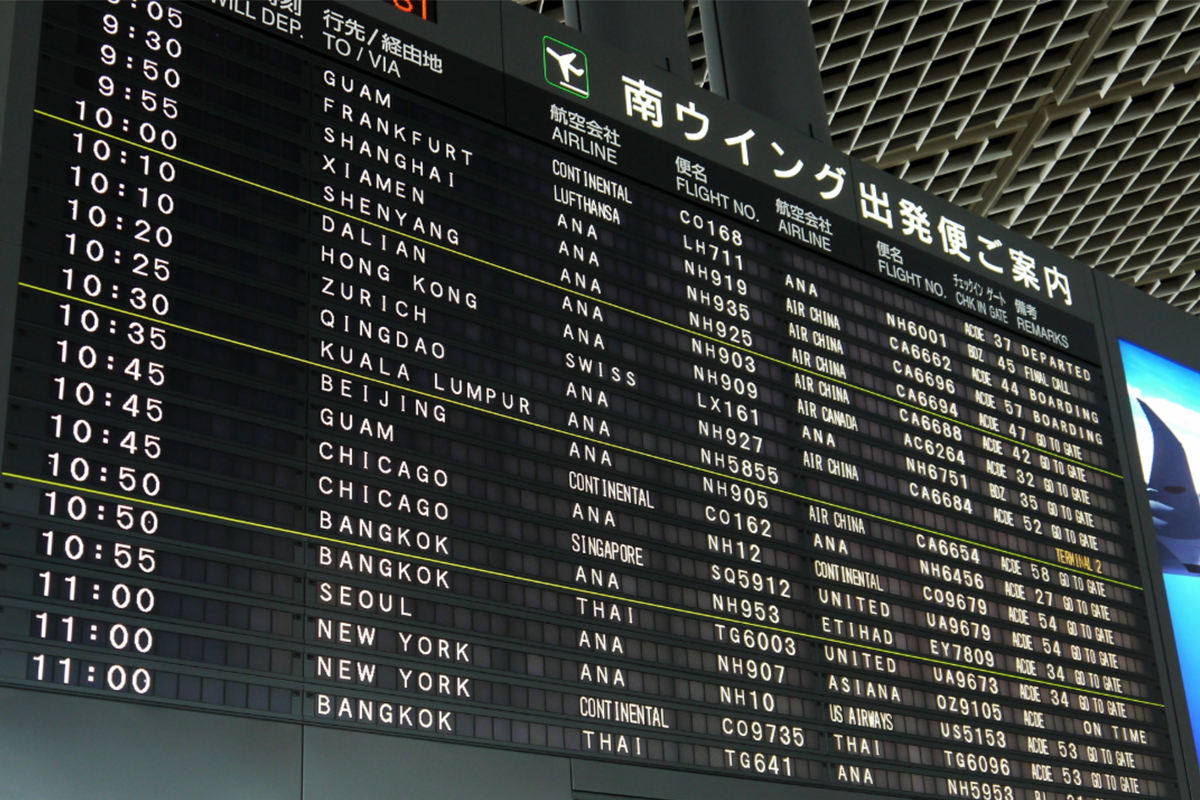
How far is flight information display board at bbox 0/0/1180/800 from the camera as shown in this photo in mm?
5414

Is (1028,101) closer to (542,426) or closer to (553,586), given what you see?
(542,426)

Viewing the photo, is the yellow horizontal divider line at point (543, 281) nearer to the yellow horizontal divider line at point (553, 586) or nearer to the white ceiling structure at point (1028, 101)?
the yellow horizontal divider line at point (553, 586)

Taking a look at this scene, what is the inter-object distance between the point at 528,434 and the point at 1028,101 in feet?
47.0

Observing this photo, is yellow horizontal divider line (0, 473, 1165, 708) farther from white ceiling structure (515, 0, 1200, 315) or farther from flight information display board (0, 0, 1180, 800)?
white ceiling structure (515, 0, 1200, 315)

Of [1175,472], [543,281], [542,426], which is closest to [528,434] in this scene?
[542,426]

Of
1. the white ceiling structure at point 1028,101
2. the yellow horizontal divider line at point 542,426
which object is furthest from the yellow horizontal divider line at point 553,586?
the white ceiling structure at point 1028,101

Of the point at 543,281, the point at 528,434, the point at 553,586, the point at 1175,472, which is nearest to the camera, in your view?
the point at 553,586

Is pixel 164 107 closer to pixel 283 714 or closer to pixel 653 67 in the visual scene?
pixel 283 714

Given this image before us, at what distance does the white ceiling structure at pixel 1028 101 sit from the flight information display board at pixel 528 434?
8.80 metres

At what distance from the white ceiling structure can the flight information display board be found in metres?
8.80

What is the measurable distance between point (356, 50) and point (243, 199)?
3.85ft

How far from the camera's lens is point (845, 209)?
9047mm

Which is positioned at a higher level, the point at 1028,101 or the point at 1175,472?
the point at 1028,101

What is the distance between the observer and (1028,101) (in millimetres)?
19125
